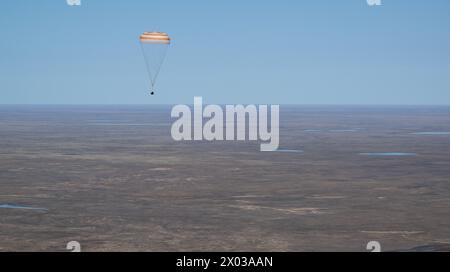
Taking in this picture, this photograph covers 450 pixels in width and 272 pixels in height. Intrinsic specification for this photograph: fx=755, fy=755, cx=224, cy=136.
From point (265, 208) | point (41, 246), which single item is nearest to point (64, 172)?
point (265, 208)

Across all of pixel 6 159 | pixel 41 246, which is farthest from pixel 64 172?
pixel 41 246

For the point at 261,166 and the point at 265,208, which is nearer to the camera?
the point at 265,208
